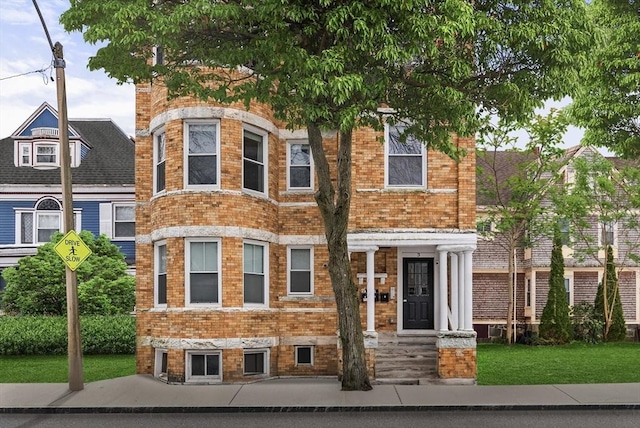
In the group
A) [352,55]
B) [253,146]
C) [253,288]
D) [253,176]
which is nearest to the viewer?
[352,55]

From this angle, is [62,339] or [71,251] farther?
[62,339]

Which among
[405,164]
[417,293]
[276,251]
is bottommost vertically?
[417,293]

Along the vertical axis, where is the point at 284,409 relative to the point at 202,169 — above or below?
below

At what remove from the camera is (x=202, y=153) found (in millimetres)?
16422

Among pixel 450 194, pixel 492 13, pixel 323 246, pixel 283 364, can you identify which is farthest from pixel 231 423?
pixel 492 13

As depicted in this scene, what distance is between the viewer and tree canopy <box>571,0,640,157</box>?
1766 centimetres

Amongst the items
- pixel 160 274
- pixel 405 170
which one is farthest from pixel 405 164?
Answer: pixel 160 274

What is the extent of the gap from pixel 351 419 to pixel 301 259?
20.6ft

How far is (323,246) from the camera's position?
57.5ft

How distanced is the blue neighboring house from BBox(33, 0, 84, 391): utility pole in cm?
1546

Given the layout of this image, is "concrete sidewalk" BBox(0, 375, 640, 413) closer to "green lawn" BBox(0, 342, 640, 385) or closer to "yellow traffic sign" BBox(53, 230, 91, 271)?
"green lawn" BBox(0, 342, 640, 385)

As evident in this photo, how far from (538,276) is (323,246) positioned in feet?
54.3

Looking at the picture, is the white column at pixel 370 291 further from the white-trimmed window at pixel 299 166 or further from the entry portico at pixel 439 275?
the white-trimmed window at pixel 299 166

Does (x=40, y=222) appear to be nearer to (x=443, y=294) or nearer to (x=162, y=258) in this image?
(x=162, y=258)
